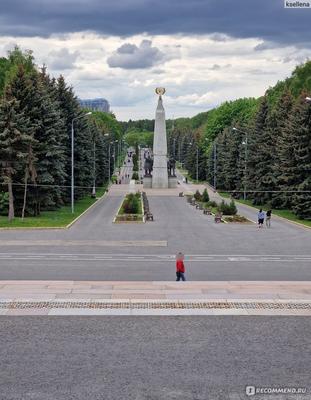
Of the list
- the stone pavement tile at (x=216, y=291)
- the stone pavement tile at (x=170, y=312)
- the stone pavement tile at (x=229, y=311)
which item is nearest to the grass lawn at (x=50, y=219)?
the stone pavement tile at (x=216, y=291)

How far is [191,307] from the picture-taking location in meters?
17.0

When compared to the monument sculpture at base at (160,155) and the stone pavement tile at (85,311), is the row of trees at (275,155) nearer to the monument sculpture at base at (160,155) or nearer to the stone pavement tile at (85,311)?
the monument sculpture at base at (160,155)

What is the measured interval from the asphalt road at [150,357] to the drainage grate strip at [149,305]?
3.12 ft

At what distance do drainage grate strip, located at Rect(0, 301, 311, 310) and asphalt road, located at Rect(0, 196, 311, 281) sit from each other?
5453mm

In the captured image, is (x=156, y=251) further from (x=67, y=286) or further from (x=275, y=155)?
(x=275, y=155)

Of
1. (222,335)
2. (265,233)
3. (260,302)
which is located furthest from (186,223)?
(222,335)

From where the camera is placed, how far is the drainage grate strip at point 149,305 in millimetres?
16938

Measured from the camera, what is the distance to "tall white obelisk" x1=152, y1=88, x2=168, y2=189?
92.1m

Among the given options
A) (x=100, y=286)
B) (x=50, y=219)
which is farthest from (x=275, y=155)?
(x=100, y=286)

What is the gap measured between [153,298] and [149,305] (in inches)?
32.9

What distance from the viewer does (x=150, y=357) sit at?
43.1 feet

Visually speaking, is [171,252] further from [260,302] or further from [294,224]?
[294,224]

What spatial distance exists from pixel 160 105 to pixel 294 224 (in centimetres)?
5057

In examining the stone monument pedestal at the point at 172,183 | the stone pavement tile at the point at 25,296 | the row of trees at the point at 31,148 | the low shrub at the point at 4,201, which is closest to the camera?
the stone pavement tile at the point at 25,296
